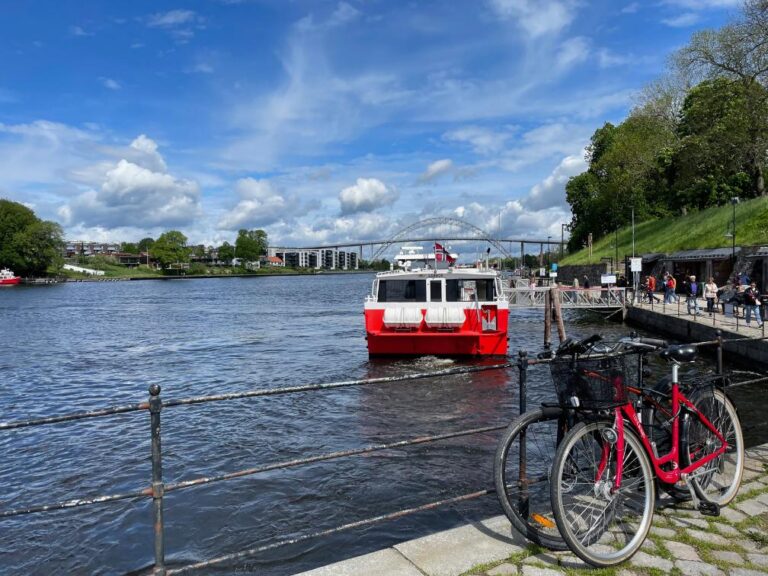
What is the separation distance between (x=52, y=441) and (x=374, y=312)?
35.4 ft

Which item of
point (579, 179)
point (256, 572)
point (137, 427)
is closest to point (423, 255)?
point (137, 427)

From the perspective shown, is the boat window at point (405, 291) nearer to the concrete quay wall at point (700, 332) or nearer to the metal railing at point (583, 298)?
the concrete quay wall at point (700, 332)

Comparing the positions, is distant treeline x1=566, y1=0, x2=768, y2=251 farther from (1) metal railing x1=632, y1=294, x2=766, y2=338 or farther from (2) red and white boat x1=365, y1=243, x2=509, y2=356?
(2) red and white boat x1=365, y1=243, x2=509, y2=356

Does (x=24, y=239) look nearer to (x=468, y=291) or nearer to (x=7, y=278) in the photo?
(x=7, y=278)

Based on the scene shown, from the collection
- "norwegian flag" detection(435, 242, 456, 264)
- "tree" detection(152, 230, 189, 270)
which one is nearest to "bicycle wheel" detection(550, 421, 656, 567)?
"norwegian flag" detection(435, 242, 456, 264)

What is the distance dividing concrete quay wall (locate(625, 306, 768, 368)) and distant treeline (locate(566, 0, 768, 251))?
677 inches

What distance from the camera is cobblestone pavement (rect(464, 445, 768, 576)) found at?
375 centimetres

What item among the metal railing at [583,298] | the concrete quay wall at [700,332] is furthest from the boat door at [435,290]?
the metal railing at [583,298]

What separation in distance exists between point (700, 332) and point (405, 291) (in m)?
11.6

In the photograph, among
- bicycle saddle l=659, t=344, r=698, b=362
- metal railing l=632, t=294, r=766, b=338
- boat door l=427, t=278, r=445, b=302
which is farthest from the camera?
boat door l=427, t=278, r=445, b=302

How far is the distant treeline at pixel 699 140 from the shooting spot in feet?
133

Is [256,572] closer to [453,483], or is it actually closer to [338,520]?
[338,520]

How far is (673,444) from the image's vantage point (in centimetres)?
443

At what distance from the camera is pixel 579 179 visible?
88.3 metres
